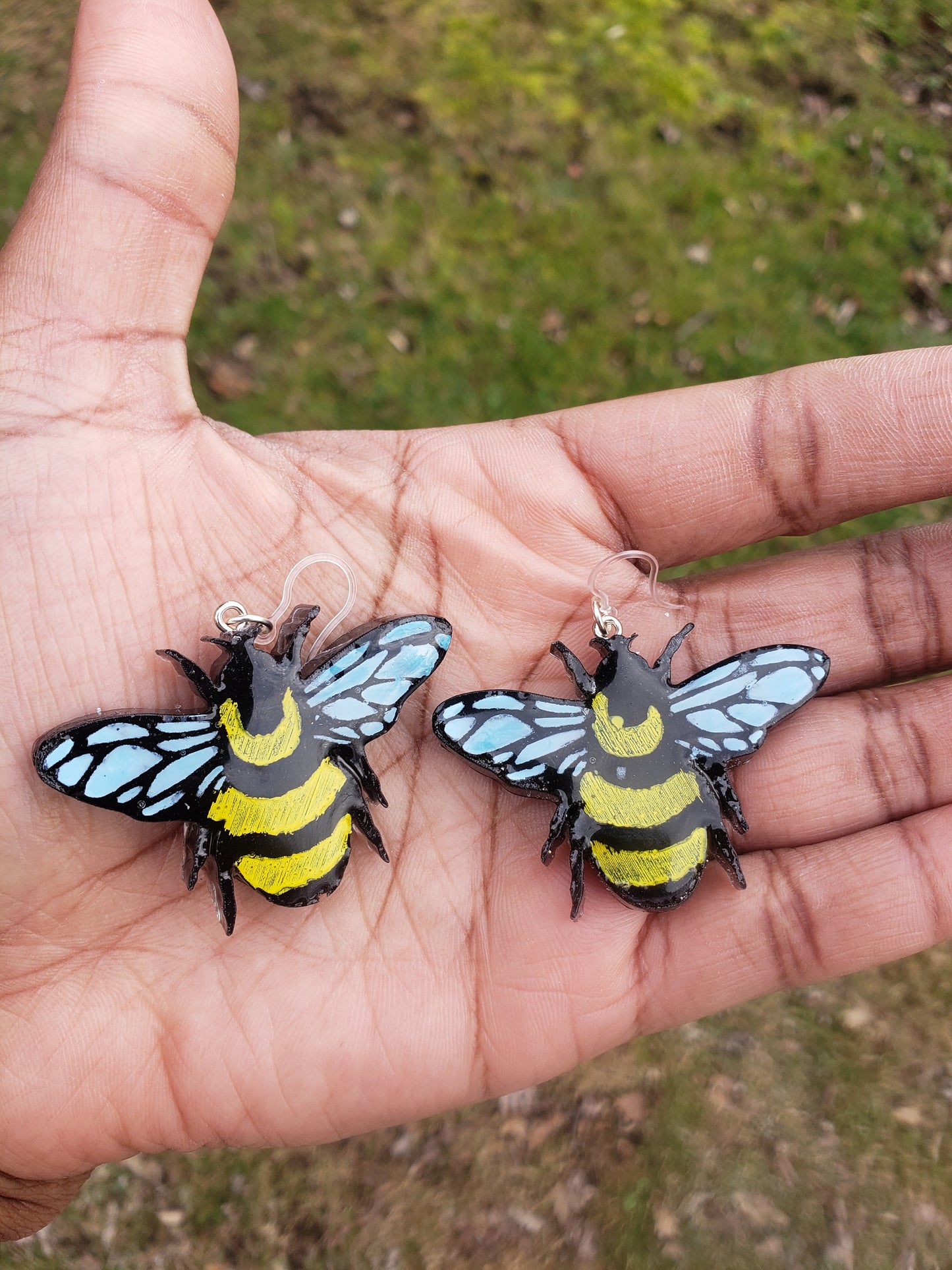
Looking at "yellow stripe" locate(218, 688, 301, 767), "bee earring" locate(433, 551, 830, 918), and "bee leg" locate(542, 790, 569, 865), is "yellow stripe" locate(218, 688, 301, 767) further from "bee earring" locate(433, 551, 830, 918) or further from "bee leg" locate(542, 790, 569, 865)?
"bee leg" locate(542, 790, 569, 865)

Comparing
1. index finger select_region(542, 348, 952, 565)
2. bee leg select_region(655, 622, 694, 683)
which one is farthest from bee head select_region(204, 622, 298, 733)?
index finger select_region(542, 348, 952, 565)

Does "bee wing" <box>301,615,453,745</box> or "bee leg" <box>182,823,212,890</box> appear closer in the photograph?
"bee leg" <box>182,823,212,890</box>

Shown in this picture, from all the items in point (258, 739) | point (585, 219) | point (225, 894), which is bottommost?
point (225, 894)

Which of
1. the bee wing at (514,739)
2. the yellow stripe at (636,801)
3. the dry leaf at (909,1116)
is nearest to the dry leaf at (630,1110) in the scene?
the dry leaf at (909,1116)

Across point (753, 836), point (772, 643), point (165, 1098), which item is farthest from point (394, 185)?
point (165, 1098)

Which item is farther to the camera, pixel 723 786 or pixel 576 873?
pixel 723 786

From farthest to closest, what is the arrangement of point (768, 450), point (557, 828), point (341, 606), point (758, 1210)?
point (758, 1210), point (768, 450), point (341, 606), point (557, 828)

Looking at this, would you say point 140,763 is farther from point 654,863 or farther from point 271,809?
point 654,863

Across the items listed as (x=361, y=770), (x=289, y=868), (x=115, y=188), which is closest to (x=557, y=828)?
(x=361, y=770)
